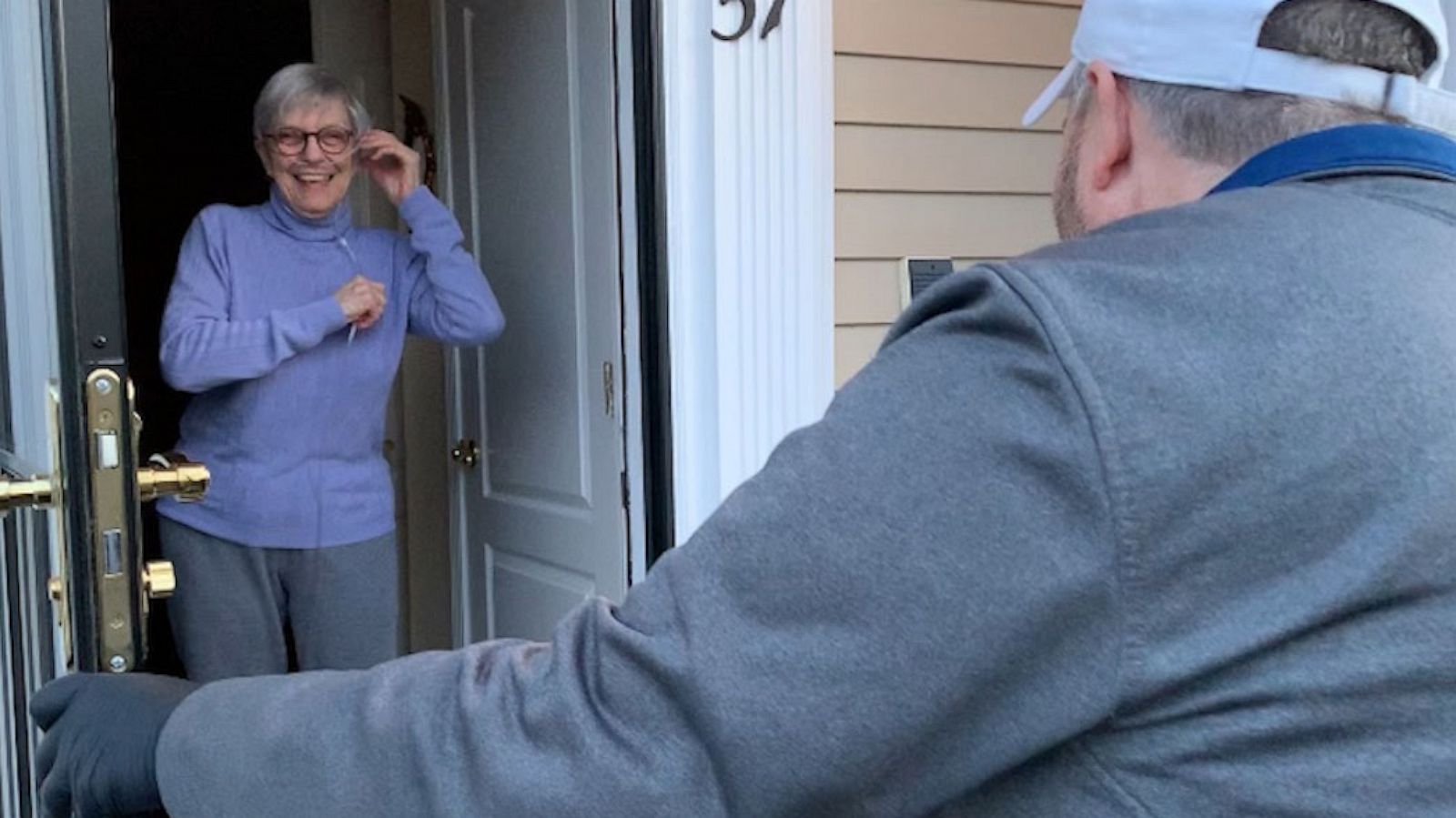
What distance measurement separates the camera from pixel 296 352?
253 cm

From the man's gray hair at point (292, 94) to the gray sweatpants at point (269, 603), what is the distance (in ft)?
2.61

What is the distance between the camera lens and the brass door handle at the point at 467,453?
126 inches

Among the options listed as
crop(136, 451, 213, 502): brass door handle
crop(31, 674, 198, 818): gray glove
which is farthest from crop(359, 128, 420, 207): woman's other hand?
crop(31, 674, 198, 818): gray glove

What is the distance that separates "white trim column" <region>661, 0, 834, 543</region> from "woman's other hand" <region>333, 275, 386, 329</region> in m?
0.62

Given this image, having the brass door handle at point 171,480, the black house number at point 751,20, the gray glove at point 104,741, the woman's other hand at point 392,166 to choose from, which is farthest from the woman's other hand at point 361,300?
the gray glove at point 104,741

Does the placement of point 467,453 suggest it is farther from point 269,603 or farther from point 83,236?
point 83,236

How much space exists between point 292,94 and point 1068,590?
2.36 m

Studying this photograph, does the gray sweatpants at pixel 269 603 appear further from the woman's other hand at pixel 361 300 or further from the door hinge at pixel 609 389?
the door hinge at pixel 609 389

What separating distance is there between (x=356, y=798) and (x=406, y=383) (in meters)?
2.98

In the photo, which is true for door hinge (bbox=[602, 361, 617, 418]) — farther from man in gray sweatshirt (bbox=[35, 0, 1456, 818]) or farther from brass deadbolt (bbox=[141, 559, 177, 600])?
man in gray sweatshirt (bbox=[35, 0, 1456, 818])

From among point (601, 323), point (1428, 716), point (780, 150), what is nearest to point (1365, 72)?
point (1428, 716)

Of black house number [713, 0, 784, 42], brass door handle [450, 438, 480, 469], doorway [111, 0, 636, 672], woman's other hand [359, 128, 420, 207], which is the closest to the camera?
black house number [713, 0, 784, 42]

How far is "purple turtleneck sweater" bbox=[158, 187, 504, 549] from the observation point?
98.3 inches

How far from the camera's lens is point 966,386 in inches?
27.3
